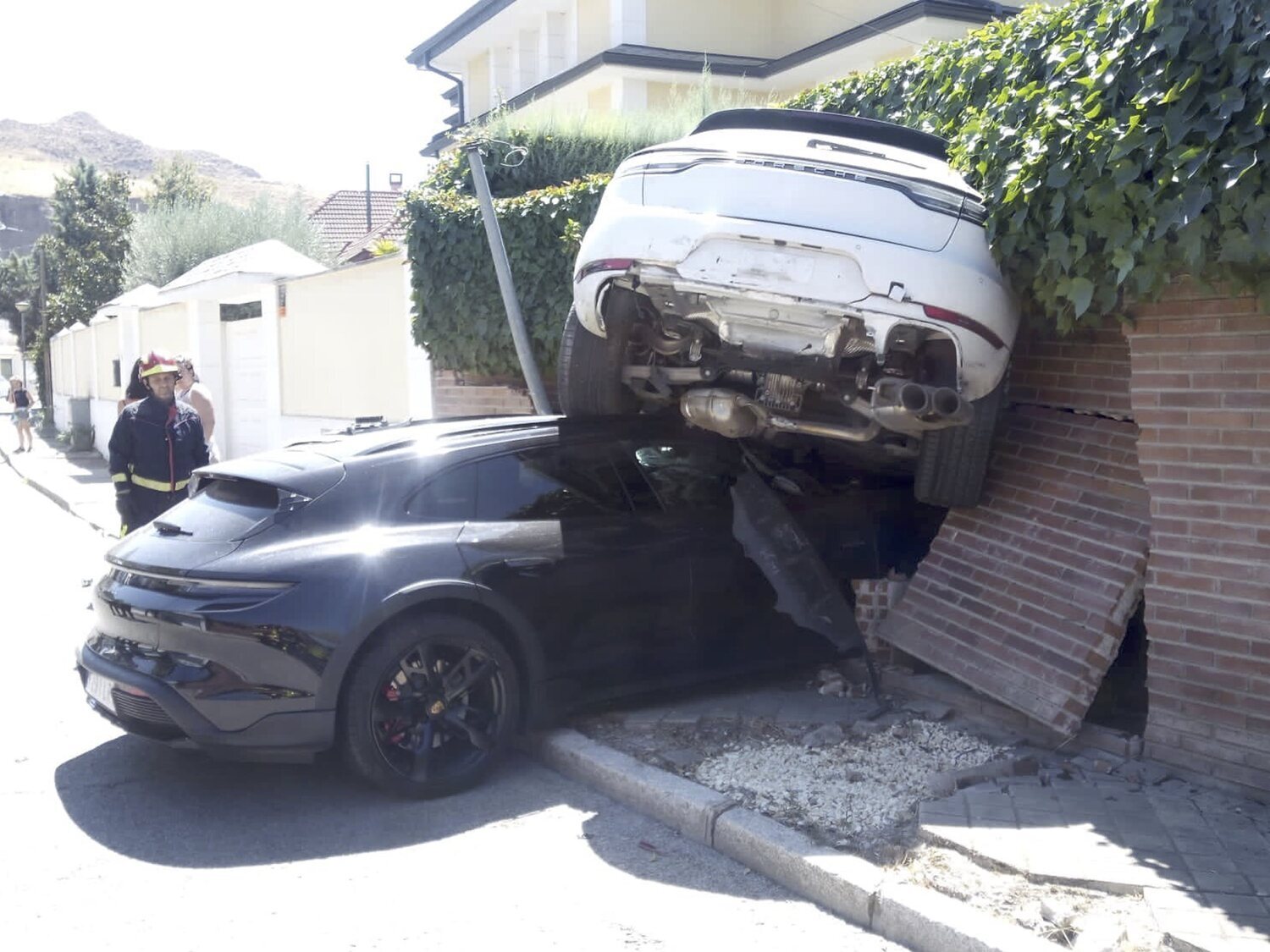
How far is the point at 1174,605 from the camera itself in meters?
5.09

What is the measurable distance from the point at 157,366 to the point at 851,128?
4.30 meters

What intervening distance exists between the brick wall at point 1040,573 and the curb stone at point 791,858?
1.45 metres

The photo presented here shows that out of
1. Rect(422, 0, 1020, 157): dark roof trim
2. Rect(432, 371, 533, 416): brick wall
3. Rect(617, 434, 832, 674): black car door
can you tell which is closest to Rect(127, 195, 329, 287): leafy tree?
Rect(422, 0, 1020, 157): dark roof trim

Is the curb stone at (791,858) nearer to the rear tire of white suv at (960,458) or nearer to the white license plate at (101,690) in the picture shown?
the white license plate at (101,690)

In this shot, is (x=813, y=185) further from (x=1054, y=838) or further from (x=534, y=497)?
(x=1054, y=838)

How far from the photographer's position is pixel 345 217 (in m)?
41.2

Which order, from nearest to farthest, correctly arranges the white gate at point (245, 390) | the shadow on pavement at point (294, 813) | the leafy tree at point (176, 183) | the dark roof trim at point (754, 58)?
the shadow on pavement at point (294, 813) < the dark roof trim at point (754, 58) < the white gate at point (245, 390) < the leafy tree at point (176, 183)

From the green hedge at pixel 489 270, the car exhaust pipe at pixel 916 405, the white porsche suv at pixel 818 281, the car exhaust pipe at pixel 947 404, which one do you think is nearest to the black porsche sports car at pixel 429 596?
the white porsche suv at pixel 818 281

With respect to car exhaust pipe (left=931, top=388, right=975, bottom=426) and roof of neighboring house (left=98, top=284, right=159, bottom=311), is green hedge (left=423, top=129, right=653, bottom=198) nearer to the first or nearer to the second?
car exhaust pipe (left=931, top=388, right=975, bottom=426)

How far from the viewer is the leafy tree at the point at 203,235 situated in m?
28.9

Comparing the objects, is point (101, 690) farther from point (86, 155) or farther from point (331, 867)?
point (86, 155)

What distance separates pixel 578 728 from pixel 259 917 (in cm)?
195

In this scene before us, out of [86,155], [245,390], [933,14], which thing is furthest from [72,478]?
[86,155]

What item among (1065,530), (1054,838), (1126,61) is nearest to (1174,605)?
(1065,530)
